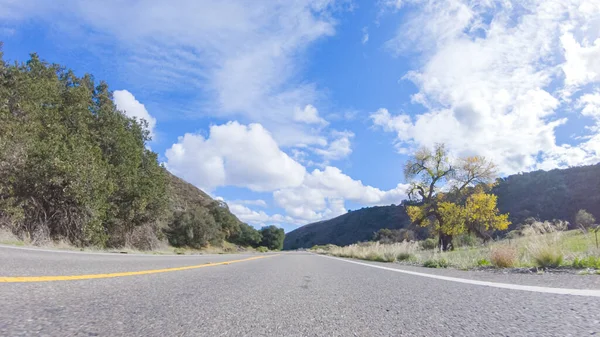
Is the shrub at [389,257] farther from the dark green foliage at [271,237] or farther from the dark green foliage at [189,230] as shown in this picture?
Answer: the dark green foliage at [271,237]

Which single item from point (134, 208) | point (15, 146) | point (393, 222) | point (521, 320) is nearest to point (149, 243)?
point (134, 208)

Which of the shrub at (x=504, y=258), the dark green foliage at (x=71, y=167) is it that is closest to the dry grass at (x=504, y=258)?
the shrub at (x=504, y=258)

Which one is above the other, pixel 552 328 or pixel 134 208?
pixel 134 208

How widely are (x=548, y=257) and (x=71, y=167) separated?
58.7 ft

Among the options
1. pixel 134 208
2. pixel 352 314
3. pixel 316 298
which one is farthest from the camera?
pixel 134 208

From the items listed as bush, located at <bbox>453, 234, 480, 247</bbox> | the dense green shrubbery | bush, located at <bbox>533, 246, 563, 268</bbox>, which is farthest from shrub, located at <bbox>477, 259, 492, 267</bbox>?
bush, located at <bbox>453, 234, 480, 247</bbox>

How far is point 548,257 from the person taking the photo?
6281mm

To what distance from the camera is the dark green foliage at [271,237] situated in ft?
329

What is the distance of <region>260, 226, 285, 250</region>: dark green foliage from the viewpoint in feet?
329

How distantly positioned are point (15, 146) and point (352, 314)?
1787 cm

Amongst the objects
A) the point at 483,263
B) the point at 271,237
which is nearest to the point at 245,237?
the point at 271,237

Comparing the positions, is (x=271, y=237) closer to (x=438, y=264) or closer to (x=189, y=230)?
(x=189, y=230)

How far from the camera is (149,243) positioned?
25.6 meters

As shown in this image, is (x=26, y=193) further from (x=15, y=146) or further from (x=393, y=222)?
(x=393, y=222)
